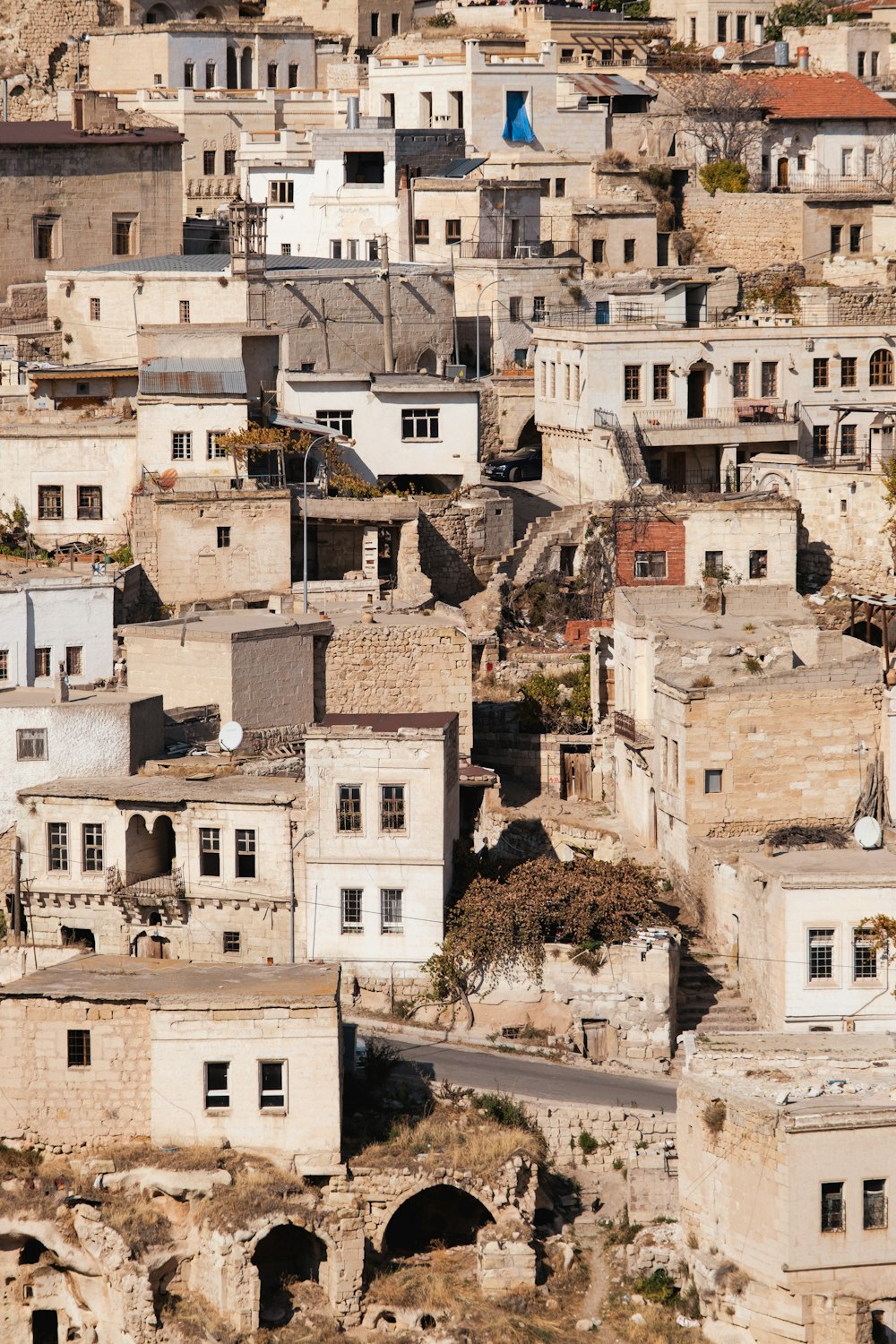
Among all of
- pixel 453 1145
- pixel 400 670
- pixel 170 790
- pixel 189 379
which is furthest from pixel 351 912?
pixel 189 379

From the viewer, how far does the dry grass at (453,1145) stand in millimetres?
43500

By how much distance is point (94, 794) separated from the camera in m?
49.7

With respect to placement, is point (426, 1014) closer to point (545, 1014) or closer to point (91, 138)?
point (545, 1014)

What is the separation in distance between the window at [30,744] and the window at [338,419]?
16.2 meters

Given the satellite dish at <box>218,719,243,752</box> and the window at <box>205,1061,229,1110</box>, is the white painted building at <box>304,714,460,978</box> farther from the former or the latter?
the window at <box>205,1061,229,1110</box>

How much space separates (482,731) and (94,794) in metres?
9.80

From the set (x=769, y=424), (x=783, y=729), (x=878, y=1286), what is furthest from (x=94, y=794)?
(x=769, y=424)

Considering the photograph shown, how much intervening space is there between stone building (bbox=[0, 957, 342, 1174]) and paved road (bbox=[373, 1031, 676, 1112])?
314cm

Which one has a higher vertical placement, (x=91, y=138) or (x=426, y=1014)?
(x=91, y=138)

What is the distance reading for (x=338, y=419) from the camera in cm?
6681

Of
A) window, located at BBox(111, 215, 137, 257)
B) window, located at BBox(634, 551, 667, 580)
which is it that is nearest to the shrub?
window, located at BBox(111, 215, 137, 257)

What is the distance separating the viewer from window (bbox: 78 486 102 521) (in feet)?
210

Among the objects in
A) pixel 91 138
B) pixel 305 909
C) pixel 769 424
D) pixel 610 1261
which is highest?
pixel 91 138

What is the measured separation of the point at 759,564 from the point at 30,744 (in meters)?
17.1
